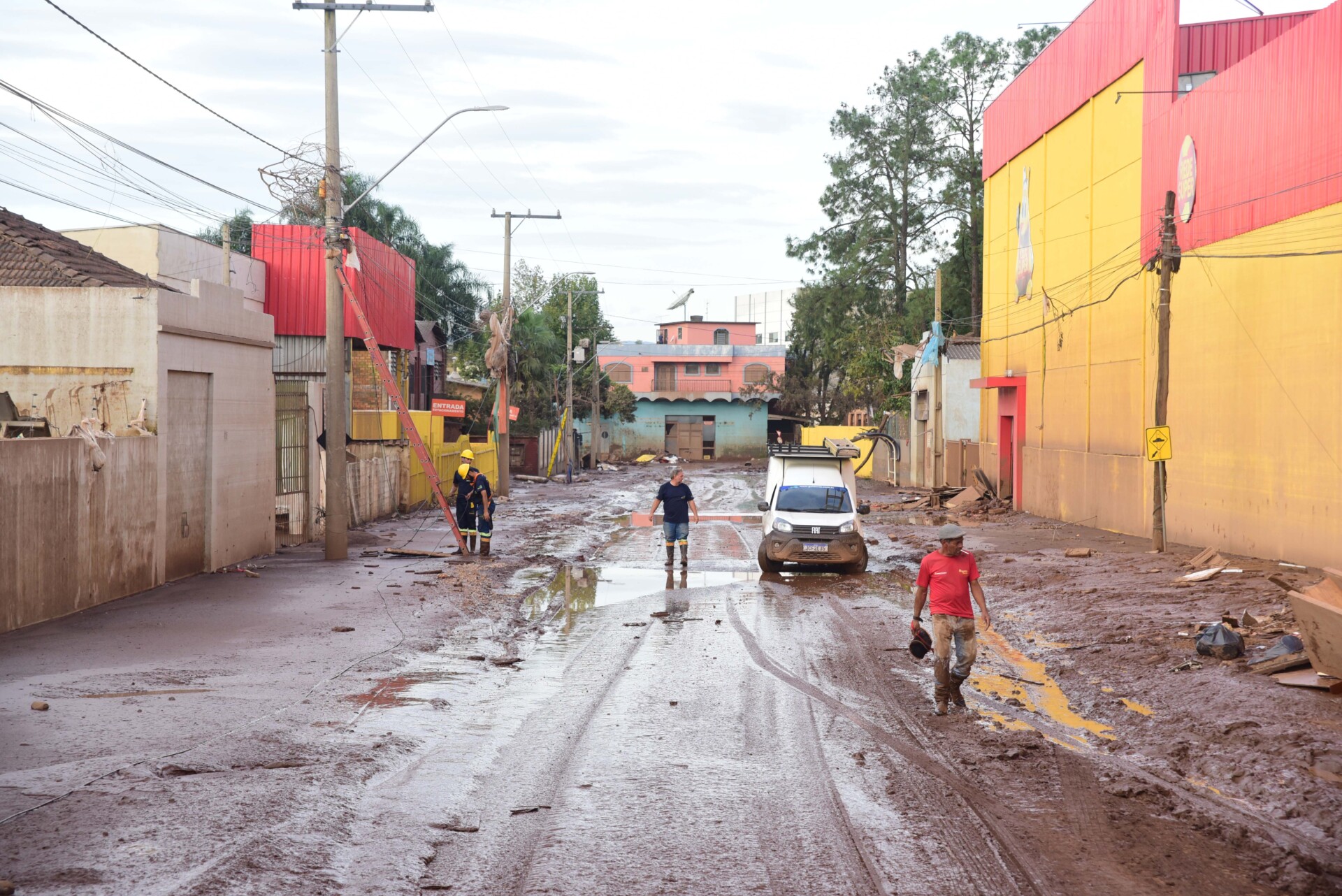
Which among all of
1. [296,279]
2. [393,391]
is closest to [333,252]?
[393,391]

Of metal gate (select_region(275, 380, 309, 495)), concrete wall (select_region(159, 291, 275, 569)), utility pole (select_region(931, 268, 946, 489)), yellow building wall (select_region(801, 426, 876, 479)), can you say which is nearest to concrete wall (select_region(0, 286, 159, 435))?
concrete wall (select_region(159, 291, 275, 569))

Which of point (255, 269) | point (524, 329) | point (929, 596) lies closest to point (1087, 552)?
point (929, 596)

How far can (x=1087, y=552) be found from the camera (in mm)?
20906

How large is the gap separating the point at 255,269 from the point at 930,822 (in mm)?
35727

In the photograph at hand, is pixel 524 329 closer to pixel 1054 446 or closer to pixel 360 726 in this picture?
pixel 1054 446

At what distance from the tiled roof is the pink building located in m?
57.5

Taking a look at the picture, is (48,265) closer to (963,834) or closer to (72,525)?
(72,525)

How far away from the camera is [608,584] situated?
18641mm

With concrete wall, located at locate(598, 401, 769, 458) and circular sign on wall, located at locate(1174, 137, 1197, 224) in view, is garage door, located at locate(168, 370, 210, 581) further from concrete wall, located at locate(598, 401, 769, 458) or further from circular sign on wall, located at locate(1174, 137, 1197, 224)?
concrete wall, located at locate(598, 401, 769, 458)

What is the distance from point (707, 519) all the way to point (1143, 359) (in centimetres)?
1271

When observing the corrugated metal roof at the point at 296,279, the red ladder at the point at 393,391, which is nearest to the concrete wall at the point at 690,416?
the corrugated metal roof at the point at 296,279

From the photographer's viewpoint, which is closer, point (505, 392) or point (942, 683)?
point (942, 683)

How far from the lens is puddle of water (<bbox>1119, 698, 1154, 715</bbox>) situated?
10031mm

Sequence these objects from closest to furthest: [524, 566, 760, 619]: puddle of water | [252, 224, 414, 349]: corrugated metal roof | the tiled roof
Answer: [524, 566, 760, 619]: puddle of water, the tiled roof, [252, 224, 414, 349]: corrugated metal roof
